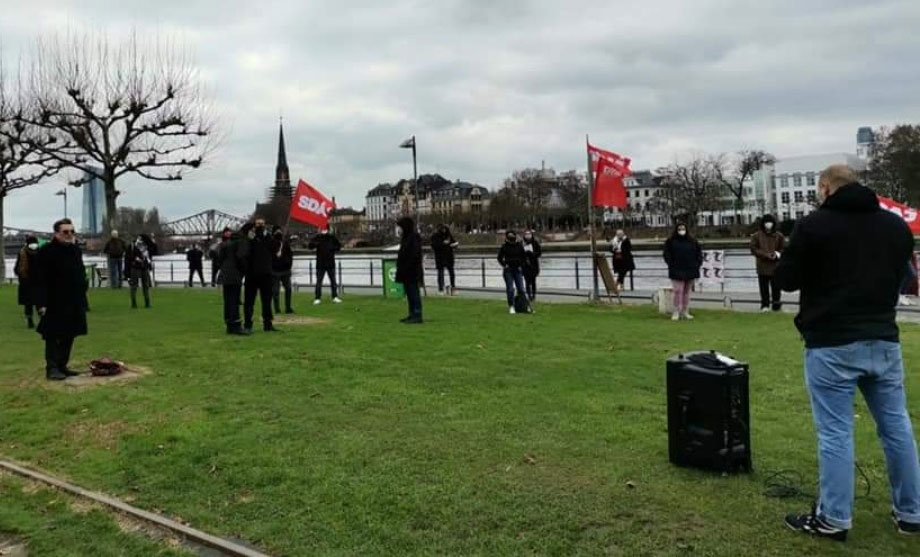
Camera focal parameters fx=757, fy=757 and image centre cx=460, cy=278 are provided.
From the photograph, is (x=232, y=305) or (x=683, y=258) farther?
(x=683, y=258)

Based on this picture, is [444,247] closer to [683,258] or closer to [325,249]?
[325,249]

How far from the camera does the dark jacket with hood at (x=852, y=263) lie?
3.64 meters

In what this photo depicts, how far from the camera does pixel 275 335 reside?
11.9 meters

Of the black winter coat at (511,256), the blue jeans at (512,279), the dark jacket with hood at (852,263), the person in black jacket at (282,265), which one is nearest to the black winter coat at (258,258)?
the person in black jacket at (282,265)

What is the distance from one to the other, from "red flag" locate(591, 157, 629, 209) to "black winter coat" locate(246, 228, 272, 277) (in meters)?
7.53

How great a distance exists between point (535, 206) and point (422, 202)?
7060 cm

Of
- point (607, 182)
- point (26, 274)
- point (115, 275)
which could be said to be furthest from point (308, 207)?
point (115, 275)

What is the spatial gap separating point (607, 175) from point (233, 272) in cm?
868

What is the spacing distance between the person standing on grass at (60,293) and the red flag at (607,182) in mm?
11052

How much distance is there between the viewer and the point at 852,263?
11.9ft

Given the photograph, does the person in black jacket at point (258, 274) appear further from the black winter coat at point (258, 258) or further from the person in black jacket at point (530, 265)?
the person in black jacket at point (530, 265)

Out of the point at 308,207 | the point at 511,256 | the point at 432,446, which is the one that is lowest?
the point at 432,446

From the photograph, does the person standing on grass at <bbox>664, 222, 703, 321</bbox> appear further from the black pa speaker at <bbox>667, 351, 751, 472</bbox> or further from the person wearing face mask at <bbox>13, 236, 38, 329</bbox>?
the person wearing face mask at <bbox>13, 236, 38, 329</bbox>

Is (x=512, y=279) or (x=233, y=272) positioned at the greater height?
(x=233, y=272)
